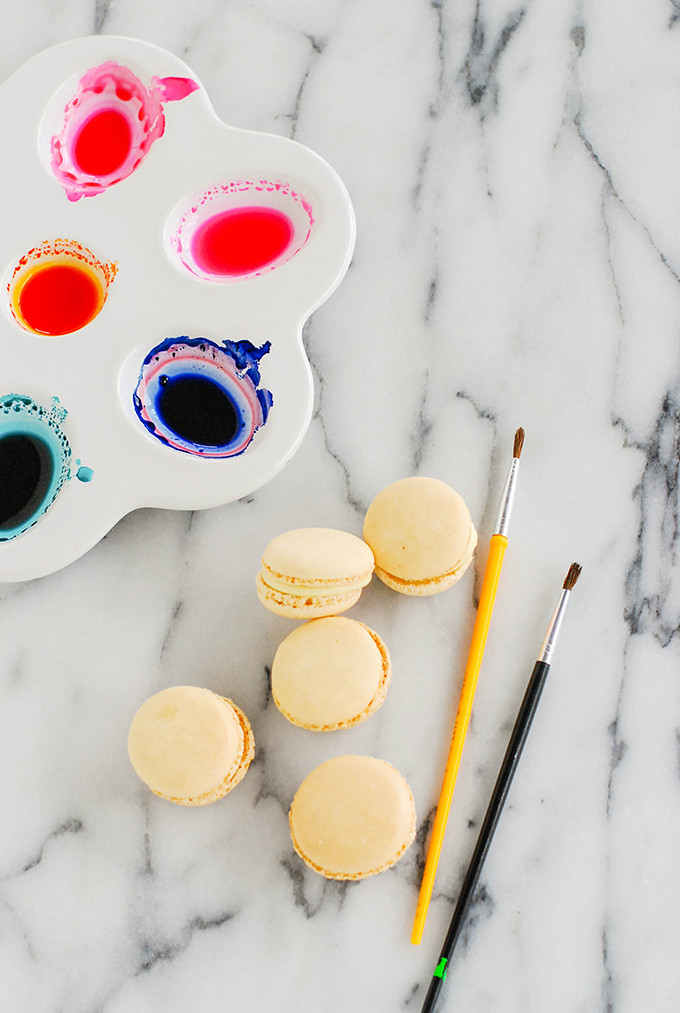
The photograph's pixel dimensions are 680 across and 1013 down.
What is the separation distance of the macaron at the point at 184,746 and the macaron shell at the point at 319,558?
0.12m

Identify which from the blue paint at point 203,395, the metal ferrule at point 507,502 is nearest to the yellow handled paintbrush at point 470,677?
the metal ferrule at point 507,502

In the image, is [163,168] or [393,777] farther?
[163,168]

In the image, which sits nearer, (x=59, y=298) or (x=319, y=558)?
(x=319, y=558)

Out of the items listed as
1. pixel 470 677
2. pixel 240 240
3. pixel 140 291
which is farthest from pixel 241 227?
pixel 470 677

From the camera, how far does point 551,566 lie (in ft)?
2.29

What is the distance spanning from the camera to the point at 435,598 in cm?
69

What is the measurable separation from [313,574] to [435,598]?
0.14m

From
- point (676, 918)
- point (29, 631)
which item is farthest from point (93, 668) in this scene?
point (676, 918)

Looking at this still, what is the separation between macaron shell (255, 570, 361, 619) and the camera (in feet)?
2.02

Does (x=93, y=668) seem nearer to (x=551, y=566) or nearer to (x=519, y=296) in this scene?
(x=551, y=566)

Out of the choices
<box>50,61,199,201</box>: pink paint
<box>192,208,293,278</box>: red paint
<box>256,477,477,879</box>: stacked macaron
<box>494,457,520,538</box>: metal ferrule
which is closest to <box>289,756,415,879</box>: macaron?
<box>256,477,477,879</box>: stacked macaron

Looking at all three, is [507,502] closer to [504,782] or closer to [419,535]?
[419,535]

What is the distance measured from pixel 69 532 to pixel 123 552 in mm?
56

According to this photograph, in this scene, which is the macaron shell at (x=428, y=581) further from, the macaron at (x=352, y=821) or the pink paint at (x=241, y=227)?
the pink paint at (x=241, y=227)
